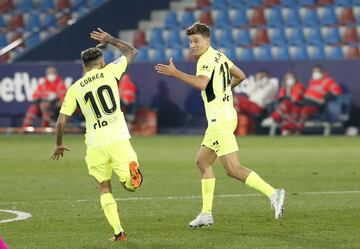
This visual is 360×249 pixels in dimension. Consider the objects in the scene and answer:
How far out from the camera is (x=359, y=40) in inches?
1111

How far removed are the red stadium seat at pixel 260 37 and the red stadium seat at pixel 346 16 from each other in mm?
1925

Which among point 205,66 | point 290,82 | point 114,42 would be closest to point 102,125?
point 114,42

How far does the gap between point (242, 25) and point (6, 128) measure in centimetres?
662

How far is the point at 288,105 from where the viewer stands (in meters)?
26.9

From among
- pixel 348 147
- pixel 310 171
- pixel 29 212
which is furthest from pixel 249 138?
pixel 29 212

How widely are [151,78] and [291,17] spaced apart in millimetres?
4074

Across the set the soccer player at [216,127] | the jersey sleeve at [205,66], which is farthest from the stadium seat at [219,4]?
the jersey sleeve at [205,66]

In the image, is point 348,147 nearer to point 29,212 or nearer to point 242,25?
point 242,25

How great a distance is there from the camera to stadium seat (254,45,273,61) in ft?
94.9

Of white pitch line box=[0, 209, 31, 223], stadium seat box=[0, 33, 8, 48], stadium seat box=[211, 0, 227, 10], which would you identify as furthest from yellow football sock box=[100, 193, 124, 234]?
stadium seat box=[0, 33, 8, 48]

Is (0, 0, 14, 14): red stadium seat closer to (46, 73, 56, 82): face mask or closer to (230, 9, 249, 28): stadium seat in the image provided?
(46, 73, 56, 82): face mask

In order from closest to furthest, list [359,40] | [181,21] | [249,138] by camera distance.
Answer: [249,138]
[359,40]
[181,21]

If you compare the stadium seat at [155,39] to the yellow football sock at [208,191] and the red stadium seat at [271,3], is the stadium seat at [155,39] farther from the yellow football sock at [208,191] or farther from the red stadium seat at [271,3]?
the yellow football sock at [208,191]

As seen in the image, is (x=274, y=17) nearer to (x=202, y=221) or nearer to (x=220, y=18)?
(x=220, y=18)
